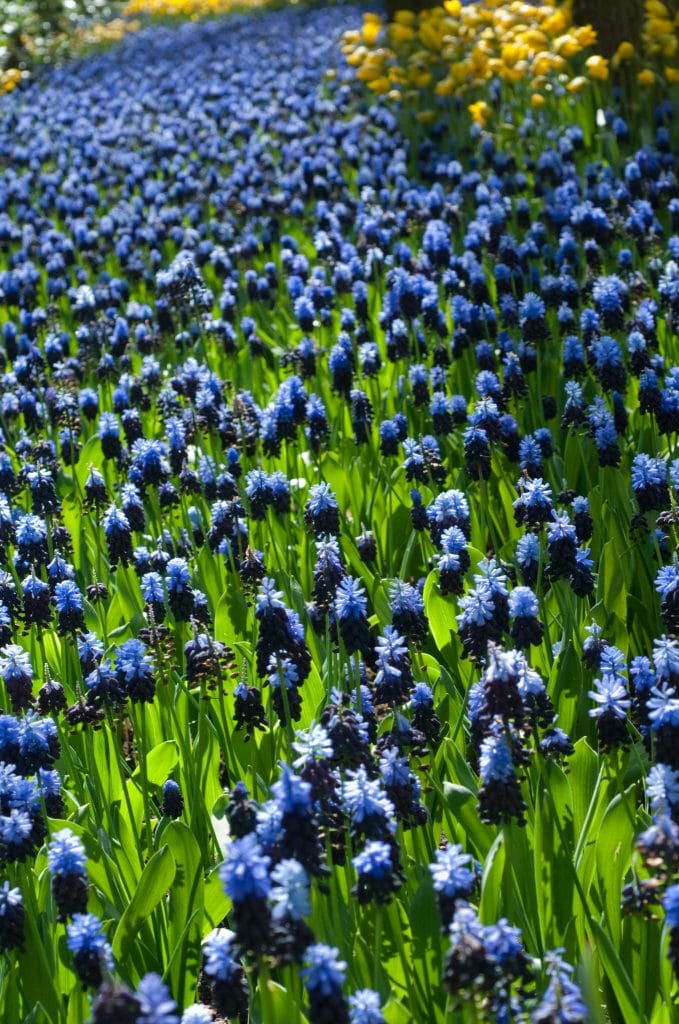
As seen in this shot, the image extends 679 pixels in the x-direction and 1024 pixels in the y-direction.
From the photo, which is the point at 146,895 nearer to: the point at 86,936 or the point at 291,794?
the point at 86,936

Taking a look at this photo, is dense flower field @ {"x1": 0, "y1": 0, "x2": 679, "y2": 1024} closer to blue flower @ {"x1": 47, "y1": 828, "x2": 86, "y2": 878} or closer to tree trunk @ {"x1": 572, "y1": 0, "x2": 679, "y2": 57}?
blue flower @ {"x1": 47, "y1": 828, "x2": 86, "y2": 878}

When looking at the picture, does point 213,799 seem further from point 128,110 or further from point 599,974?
A: point 128,110

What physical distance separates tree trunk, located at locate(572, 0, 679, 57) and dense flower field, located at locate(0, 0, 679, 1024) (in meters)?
2.44

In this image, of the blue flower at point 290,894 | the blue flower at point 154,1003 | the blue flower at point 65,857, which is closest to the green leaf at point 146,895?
the blue flower at point 65,857

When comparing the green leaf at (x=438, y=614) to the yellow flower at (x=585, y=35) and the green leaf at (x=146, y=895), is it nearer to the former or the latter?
the green leaf at (x=146, y=895)

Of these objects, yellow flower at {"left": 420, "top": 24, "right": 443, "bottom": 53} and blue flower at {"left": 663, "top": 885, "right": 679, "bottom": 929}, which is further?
yellow flower at {"left": 420, "top": 24, "right": 443, "bottom": 53}

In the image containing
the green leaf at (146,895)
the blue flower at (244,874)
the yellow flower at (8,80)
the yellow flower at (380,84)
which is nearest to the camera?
the blue flower at (244,874)

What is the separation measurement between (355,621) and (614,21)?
10345 mm

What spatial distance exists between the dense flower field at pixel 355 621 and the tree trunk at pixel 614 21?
244 centimetres

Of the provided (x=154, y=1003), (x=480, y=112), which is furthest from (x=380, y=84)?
(x=154, y=1003)

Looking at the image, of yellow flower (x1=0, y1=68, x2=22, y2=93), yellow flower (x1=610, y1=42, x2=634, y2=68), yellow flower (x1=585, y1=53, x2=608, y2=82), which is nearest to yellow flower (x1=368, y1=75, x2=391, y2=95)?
yellow flower (x1=610, y1=42, x2=634, y2=68)

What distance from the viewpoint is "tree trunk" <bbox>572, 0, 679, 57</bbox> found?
11961 millimetres

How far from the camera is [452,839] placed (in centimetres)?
341

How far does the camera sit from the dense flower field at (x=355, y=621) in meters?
2.72
